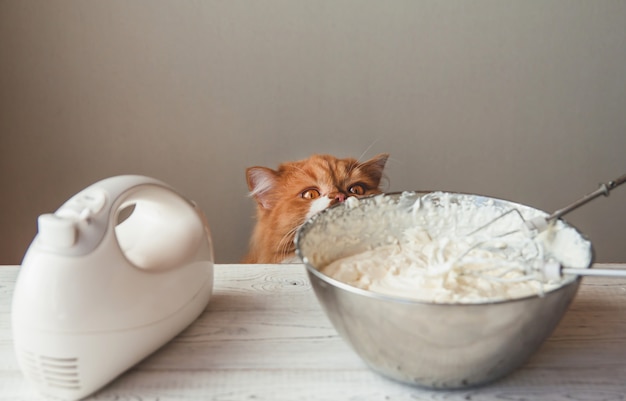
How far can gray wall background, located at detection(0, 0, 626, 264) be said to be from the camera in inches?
71.9

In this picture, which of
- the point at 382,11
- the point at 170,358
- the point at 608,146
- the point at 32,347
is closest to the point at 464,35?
the point at 382,11

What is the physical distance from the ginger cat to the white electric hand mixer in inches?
24.9

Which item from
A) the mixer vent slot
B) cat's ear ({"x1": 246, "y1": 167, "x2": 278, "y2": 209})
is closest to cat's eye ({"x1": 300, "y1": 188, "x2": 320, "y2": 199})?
cat's ear ({"x1": 246, "y1": 167, "x2": 278, "y2": 209})

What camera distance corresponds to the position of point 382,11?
1835mm

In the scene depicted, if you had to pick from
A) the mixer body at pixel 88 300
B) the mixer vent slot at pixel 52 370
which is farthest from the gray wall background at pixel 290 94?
the mixer vent slot at pixel 52 370

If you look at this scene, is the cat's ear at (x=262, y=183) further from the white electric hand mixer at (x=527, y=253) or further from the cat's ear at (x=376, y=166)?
the white electric hand mixer at (x=527, y=253)

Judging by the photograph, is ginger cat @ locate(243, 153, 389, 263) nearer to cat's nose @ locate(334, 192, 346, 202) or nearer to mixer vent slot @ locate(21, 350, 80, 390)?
cat's nose @ locate(334, 192, 346, 202)

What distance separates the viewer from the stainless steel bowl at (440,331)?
717 mm

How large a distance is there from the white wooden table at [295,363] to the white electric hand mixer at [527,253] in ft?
0.47

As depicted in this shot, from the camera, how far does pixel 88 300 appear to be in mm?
773

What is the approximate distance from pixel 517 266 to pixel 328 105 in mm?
1144

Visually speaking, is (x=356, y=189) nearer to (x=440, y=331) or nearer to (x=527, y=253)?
(x=527, y=253)

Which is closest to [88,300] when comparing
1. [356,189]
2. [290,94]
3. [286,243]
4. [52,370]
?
[52,370]

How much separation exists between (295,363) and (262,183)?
35.4 inches
